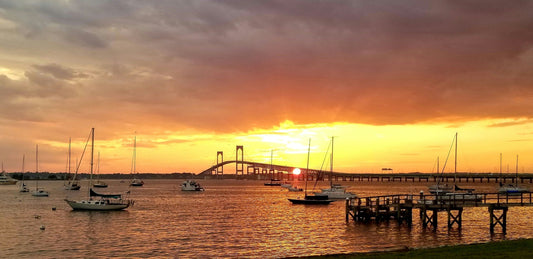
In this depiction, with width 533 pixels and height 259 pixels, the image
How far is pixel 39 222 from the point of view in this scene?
65.6 metres

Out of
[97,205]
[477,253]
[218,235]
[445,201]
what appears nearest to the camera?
[477,253]

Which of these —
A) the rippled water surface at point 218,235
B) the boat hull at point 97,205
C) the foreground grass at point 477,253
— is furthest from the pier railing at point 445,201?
the boat hull at point 97,205

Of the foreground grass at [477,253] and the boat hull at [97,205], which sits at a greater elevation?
the foreground grass at [477,253]

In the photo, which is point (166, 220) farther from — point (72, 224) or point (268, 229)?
point (268, 229)

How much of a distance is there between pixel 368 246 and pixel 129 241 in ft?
72.3

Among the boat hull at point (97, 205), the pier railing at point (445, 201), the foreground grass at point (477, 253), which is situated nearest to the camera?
the foreground grass at point (477, 253)

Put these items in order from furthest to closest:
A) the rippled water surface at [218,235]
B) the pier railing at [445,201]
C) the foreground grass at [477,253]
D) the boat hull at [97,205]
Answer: the boat hull at [97,205], the pier railing at [445,201], the rippled water surface at [218,235], the foreground grass at [477,253]

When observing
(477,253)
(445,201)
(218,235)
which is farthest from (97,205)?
(477,253)

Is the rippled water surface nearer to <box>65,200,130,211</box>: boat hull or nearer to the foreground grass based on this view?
<box>65,200,130,211</box>: boat hull

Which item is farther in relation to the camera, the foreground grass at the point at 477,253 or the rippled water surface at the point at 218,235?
the rippled water surface at the point at 218,235

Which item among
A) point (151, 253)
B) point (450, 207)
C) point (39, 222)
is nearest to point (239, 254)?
point (151, 253)

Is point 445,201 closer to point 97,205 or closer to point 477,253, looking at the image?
point 477,253

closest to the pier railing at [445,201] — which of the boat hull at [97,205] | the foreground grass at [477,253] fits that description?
the foreground grass at [477,253]

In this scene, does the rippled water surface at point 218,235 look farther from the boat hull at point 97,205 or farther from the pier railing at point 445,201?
the boat hull at point 97,205
